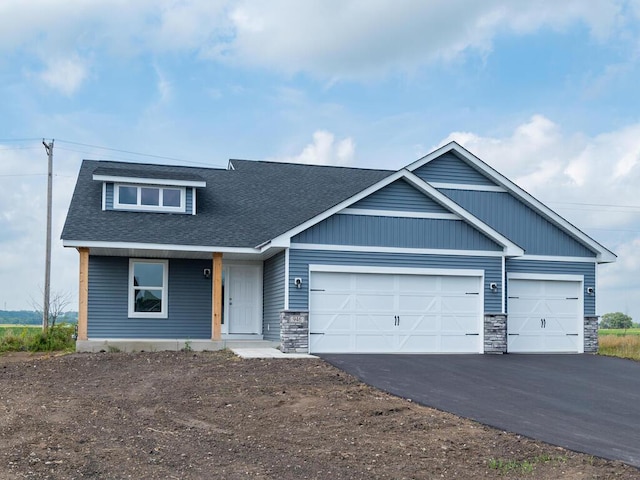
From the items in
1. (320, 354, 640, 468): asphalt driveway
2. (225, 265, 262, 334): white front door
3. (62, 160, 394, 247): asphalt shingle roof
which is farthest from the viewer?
(225, 265, 262, 334): white front door

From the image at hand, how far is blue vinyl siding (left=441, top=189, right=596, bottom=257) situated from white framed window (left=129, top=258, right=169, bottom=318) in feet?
27.2

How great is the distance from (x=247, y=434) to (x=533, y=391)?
6021 mm

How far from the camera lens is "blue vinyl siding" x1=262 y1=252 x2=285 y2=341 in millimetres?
19016

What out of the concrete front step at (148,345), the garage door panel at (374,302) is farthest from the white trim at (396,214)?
the concrete front step at (148,345)

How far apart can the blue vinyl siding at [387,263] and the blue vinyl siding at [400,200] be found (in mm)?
1185

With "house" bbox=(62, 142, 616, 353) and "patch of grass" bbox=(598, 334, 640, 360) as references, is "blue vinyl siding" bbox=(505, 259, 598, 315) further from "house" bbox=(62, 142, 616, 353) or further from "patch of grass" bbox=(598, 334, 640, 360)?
"patch of grass" bbox=(598, 334, 640, 360)

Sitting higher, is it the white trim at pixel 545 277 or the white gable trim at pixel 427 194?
the white gable trim at pixel 427 194

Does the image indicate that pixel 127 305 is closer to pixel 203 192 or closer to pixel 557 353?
pixel 203 192

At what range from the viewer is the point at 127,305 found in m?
20.4

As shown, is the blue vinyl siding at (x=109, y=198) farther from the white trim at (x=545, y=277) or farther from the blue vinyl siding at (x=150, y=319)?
the white trim at (x=545, y=277)

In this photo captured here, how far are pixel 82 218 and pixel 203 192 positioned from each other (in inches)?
164

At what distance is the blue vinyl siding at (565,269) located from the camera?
21125mm

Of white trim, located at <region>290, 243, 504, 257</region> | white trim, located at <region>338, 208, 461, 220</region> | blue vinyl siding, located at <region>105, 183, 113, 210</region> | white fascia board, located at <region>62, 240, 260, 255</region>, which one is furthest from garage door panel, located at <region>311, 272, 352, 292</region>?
blue vinyl siding, located at <region>105, 183, 113, 210</region>

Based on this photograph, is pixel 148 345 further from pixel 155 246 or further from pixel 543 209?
pixel 543 209
